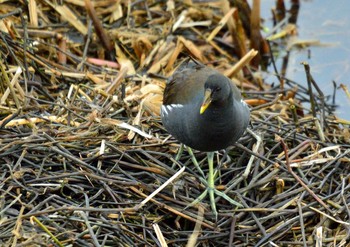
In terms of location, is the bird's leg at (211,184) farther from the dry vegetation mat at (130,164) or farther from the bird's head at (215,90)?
the bird's head at (215,90)

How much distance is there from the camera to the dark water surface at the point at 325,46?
7219mm

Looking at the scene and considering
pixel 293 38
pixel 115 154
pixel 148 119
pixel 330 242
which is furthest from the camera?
pixel 293 38

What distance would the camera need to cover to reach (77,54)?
20.8ft

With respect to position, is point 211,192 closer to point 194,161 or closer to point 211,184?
point 211,184

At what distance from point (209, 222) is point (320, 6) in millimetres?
4504

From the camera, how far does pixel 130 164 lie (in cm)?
457

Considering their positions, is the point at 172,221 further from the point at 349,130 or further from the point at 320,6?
the point at 320,6

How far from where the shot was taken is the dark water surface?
7.22m

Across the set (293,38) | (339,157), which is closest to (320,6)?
(293,38)

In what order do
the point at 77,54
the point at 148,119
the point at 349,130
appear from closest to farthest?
the point at 148,119 → the point at 349,130 → the point at 77,54

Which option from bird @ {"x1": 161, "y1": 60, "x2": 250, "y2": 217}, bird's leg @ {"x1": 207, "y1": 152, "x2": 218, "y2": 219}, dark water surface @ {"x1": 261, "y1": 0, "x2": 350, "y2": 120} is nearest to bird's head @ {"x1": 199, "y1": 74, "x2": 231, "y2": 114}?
bird @ {"x1": 161, "y1": 60, "x2": 250, "y2": 217}

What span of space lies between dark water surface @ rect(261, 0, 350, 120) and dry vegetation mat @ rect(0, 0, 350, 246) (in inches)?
39.0

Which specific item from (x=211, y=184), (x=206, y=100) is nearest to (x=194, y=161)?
(x=211, y=184)

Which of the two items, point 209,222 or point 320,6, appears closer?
point 209,222
